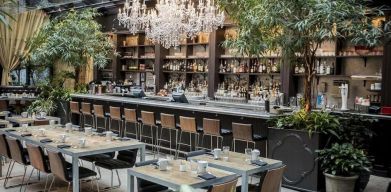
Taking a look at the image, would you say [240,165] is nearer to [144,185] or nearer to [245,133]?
[144,185]

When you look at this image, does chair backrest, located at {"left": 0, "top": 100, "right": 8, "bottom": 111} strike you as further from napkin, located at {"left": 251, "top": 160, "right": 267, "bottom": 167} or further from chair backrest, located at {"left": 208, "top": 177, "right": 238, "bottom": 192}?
chair backrest, located at {"left": 208, "top": 177, "right": 238, "bottom": 192}

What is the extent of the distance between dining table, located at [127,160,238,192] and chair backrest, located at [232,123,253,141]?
2.33 metres

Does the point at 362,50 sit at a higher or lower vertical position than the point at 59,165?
higher

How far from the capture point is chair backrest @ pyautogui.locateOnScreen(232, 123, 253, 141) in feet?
21.7

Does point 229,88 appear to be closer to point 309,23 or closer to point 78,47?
point 78,47

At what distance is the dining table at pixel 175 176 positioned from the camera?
3789 mm

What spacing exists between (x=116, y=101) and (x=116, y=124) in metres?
0.60

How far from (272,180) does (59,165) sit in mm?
2413

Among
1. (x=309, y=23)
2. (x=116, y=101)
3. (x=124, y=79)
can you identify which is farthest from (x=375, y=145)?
(x=124, y=79)

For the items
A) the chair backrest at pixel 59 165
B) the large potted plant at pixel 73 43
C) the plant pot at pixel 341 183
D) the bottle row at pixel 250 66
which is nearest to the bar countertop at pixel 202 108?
the plant pot at pixel 341 183

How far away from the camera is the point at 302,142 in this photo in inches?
242

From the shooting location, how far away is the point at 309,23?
5742mm

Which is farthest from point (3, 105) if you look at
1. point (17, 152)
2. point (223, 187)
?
point (223, 187)

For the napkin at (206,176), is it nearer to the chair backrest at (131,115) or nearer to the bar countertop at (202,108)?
the bar countertop at (202,108)
